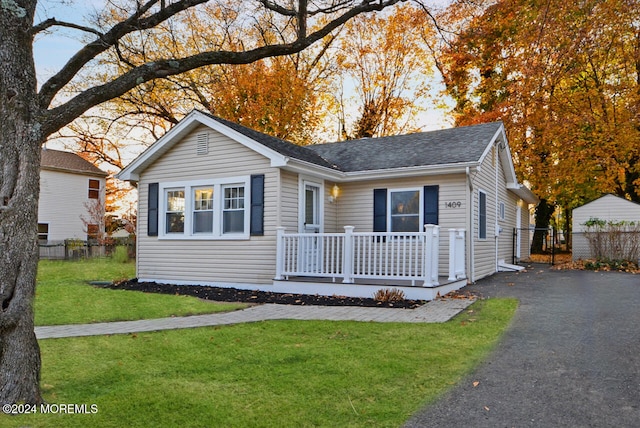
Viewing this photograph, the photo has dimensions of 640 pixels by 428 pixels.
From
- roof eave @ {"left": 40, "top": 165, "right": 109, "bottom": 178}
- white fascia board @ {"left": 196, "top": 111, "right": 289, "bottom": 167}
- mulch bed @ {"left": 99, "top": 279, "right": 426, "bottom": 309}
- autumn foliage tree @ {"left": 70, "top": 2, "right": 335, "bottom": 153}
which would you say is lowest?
mulch bed @ {"left": 99, "top": 279, "right": 426, "bottom": 309}

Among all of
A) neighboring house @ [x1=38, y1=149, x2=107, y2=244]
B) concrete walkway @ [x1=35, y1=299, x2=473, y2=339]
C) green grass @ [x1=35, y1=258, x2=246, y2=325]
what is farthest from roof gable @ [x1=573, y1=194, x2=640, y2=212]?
neighboring house @ [x1=38, y1=149, x2=107, y2=244]

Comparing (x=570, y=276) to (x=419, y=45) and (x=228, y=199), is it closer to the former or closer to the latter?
(x=228, y=199)

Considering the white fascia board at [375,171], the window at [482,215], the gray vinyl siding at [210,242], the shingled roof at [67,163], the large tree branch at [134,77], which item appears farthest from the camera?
the shingled roof at [67,163]

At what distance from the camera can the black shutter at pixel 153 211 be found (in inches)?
488

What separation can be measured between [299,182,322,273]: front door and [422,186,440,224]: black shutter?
107 inches

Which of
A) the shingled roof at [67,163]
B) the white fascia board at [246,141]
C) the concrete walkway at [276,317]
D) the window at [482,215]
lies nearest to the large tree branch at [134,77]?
the concrete walkway at [276,317]

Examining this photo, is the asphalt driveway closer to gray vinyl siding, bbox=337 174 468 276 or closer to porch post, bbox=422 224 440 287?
porch post, bbox=422 224 440 287

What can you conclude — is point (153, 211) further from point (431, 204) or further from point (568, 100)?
point (568, 100)

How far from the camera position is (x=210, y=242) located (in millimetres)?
11594

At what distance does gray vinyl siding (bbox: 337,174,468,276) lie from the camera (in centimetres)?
1125

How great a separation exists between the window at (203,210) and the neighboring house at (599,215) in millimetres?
12598

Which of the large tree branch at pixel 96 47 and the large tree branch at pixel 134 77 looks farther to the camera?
the large tree branch at pixel 96 47

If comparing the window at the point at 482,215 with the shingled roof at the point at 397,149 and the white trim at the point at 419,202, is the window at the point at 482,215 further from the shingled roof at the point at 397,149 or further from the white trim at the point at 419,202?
the white trim at the point at 419,202

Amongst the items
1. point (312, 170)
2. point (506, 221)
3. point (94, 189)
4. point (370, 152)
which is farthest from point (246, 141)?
point (94, 189)
